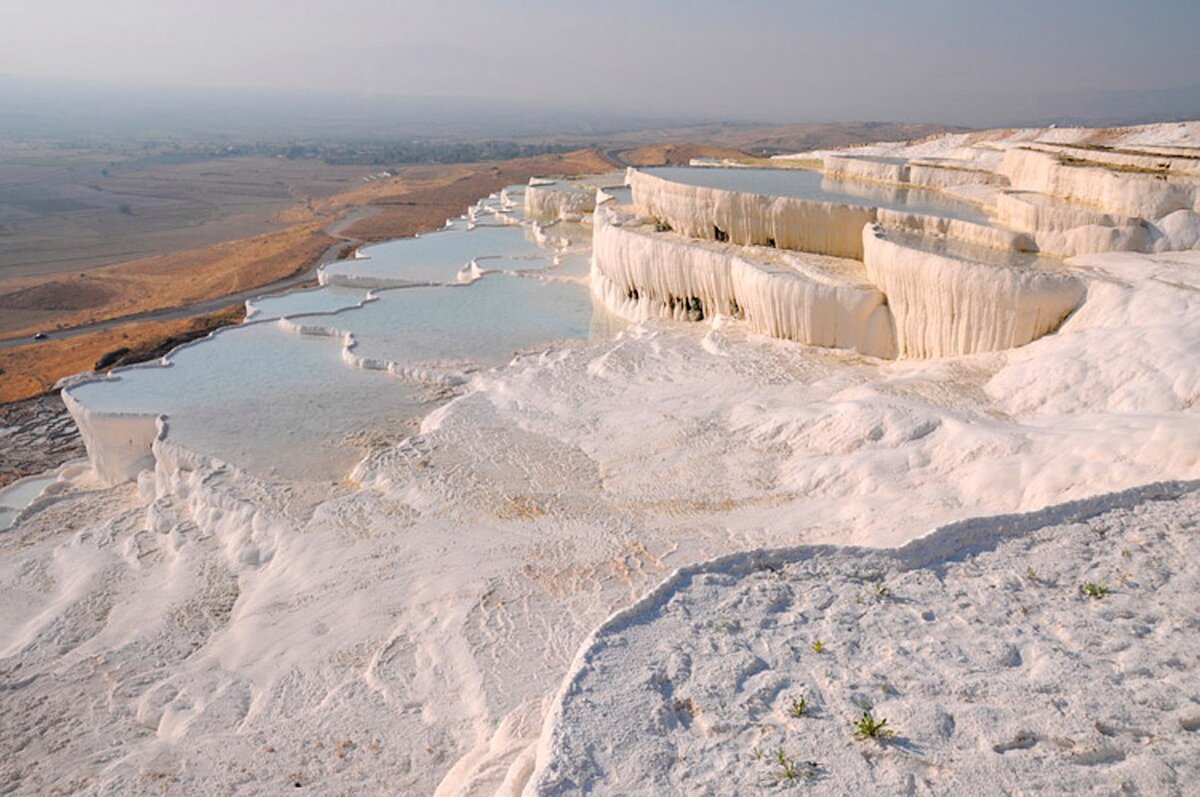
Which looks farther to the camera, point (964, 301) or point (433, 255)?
point (433, 255)

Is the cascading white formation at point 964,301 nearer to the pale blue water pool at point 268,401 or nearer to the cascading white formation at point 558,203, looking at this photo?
the pale blue water pool at point 268,401

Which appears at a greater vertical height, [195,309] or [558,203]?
[558,203]

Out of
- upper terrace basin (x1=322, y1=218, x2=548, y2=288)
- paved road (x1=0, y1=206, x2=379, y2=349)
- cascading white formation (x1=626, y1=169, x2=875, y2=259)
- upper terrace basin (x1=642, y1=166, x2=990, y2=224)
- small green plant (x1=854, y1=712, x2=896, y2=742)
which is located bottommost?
paved road (x1=0, y1=206, x2=379, y2=349)

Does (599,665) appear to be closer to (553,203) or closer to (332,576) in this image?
(332,576)

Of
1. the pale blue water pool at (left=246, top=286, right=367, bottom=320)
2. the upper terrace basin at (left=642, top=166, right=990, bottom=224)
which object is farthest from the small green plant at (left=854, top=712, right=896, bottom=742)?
the pale blue water pool at (left=246, top=286, right=367, bottom=320)

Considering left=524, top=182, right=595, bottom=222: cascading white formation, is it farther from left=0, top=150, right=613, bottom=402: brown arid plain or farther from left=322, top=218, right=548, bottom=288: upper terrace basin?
left=0, top=150, right=613, bottom=402: brown arid plain

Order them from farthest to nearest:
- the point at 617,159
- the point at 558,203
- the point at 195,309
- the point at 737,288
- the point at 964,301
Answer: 1. the point at 617,159
2. the point at 558,203
3. the point at 195,309
4. the point at 737,288
5. the point at 964,301

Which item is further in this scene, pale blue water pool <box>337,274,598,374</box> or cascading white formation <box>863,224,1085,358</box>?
pale blue water pool <box>337,274,598,374</box>

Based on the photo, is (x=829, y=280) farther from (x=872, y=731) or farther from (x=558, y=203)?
(x=558, y=203)

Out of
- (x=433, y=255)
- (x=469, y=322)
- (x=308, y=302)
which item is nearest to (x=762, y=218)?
(x=469, y=322)
